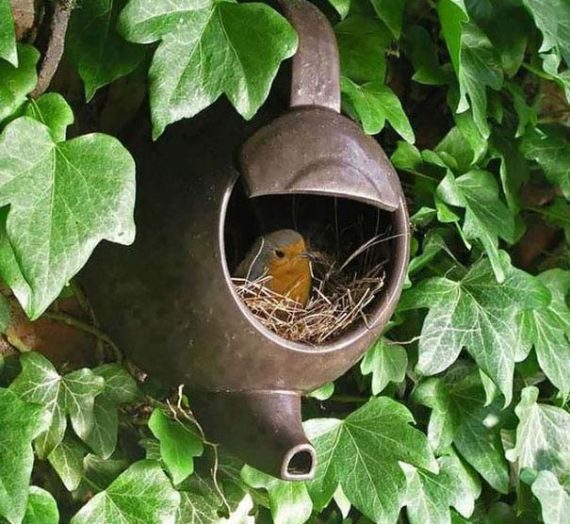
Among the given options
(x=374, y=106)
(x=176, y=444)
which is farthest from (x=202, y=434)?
(x=374, y=106)

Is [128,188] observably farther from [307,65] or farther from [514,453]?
[514,453]

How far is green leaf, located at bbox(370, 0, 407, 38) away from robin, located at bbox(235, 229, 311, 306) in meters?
0.24

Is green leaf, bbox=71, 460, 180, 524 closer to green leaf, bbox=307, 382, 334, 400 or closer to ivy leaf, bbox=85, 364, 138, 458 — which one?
ivy leaf, bbox=85, 364, 138, 458

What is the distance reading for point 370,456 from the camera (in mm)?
1081

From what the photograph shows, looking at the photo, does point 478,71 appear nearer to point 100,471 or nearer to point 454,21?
point 454,21

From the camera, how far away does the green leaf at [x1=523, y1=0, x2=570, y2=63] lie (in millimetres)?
1096

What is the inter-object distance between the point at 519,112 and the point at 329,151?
1.57ft

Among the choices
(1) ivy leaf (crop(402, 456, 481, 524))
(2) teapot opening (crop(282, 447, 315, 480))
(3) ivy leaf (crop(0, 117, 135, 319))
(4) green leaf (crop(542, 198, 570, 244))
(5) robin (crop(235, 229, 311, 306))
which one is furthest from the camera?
(4) green leaf (crop(542, 198, 570, 244))

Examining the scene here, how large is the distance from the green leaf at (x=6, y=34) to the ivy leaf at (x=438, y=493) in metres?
0.67

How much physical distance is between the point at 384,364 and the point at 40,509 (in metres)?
0.46

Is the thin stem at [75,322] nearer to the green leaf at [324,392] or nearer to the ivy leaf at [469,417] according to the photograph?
the green leaf at [324,392]

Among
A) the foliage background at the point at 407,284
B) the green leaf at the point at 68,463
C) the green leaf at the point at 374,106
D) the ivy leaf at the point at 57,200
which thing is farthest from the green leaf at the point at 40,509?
the green leaf at the point at 374,106

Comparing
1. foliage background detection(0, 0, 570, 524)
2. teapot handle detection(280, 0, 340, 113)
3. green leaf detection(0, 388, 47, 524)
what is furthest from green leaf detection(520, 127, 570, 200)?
green leaf detection(0, 388, 47, 524)

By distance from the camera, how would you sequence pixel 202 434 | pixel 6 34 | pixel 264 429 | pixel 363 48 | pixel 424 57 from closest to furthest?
pixel 6 34 → pixel 264 429 → pixel 202 434 → pixel 363 48 → pixel 424 57
